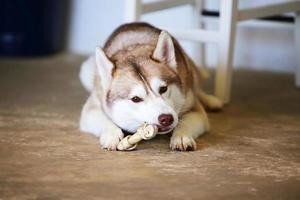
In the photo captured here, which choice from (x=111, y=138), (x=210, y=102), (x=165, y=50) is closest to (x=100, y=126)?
(x=111, y=138)

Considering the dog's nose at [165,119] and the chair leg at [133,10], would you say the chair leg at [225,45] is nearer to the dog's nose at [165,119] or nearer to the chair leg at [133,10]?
the chair leg at [133,10]

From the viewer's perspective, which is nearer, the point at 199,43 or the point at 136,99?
the point at 136,99

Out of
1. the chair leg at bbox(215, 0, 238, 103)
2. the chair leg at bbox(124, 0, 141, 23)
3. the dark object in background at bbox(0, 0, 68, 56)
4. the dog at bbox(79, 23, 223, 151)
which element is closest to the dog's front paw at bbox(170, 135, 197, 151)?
the dog at bbox(79, 23, 223, 151)

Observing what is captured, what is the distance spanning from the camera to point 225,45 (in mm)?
2621

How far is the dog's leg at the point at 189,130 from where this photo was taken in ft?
6.47

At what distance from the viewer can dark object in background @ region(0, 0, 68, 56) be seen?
382cm

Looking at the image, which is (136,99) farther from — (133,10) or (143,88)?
(133,10)

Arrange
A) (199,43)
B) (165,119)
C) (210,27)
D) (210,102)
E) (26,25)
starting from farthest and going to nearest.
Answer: (26,25)
(210,27)
(199,43)
(210,102)
(165,119)


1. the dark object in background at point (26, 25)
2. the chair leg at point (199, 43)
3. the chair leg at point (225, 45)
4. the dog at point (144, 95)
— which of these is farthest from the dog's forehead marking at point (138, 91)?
the dark object in background at point (26, 25)

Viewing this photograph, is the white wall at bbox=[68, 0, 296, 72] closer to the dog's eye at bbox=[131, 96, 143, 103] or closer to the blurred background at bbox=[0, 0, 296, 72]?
the blurred background at bbox=[0, 0, 296, 72]

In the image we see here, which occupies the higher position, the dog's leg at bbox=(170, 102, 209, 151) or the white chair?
the white chair

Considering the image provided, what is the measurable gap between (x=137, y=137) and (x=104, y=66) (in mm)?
291

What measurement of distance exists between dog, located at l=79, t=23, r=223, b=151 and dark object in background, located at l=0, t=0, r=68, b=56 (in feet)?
5.51

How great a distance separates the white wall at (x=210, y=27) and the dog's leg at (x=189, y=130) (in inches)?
44.3
